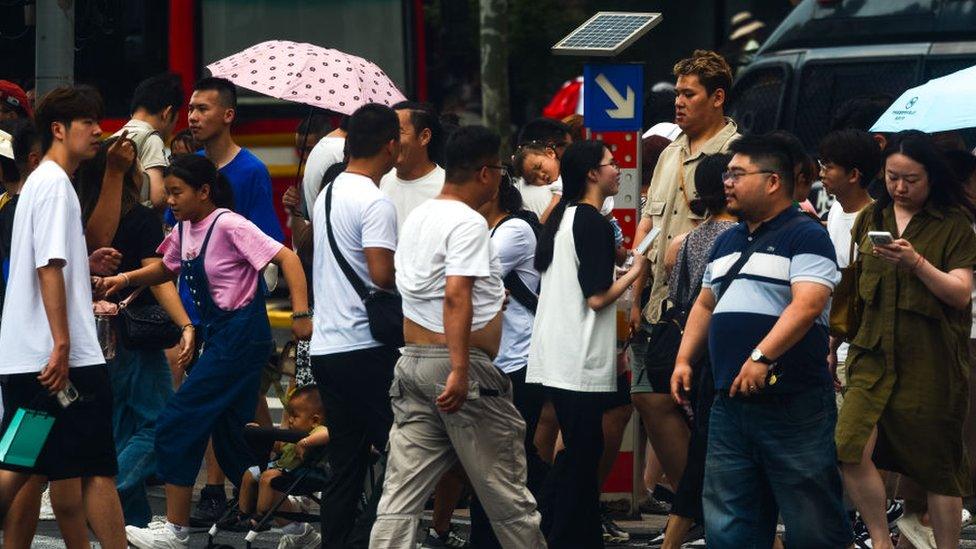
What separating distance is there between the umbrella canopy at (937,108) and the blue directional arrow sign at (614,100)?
114 cm

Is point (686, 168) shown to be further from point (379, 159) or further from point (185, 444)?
point (185, 444)

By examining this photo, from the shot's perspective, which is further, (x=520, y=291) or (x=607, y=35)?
(x=607, y=35)

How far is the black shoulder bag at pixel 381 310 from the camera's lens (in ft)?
24.4

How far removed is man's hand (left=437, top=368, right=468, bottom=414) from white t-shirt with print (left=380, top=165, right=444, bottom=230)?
5.48ft

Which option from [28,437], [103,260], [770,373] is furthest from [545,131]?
[28,437]

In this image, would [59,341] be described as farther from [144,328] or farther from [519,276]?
[519,276]

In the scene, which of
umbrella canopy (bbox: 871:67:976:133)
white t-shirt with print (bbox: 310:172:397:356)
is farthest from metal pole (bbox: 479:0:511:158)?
white t-shirt with print (bbox: 310:172:397:356)

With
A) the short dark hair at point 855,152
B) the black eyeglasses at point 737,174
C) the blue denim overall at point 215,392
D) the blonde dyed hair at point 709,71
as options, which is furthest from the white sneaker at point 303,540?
the short dark hair at point 855,152

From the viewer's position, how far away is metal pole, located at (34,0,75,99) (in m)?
11.6

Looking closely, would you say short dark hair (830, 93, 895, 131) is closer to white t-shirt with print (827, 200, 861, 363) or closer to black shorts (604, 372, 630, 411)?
white t-shirt with print (827, 200, 861, 363)

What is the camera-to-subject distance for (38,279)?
23.2 ft

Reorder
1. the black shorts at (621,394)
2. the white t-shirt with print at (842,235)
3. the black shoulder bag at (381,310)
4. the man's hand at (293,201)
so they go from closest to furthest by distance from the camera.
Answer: the black shoulder bag at (381,310) → the black shorts at (621,394) → the white t-shirt with print at (842,235) → the man's hand at (293,201)

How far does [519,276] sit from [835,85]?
20.6ft

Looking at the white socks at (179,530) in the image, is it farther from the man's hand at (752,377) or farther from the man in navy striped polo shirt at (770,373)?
the man's hand at (752,377)
